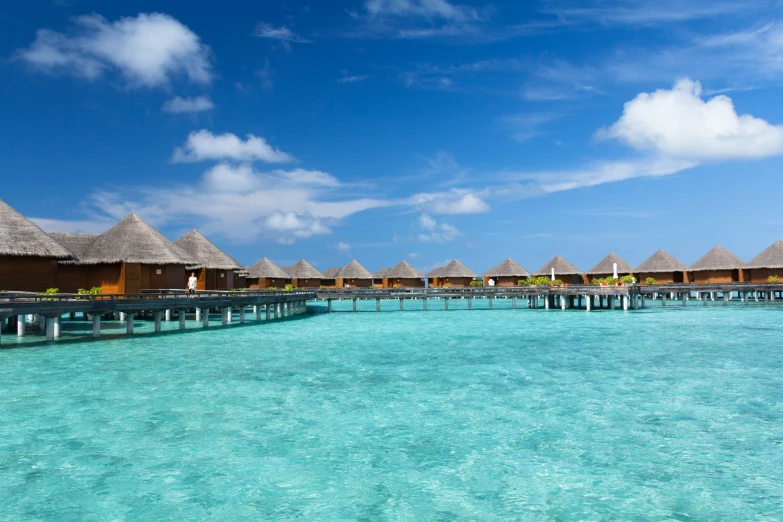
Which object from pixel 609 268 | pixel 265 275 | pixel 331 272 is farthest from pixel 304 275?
pixel 609 268

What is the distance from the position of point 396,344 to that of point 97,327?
13.2m

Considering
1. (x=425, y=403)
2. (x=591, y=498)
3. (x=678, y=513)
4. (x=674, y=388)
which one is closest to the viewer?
(x=678, y=513)

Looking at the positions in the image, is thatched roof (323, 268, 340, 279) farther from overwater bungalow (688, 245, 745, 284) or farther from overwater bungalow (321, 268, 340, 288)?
overwater bungalow (688, 245, 745, 284)

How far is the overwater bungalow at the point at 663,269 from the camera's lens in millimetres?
63781

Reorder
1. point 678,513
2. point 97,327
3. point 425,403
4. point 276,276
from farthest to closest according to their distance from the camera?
point 276,276 → point 97,327 → point 425,403 → point 678,513

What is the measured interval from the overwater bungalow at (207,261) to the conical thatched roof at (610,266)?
4218cm

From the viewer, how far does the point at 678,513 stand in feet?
23.8

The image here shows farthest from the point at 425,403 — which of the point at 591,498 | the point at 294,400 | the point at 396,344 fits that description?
the point at 396,344

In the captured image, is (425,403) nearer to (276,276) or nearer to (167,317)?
(167,317)

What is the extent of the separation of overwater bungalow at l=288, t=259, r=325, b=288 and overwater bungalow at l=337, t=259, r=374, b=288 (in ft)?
9.24

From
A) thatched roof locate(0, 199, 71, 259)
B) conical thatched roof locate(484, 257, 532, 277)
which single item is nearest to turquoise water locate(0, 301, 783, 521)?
thatched roof locate(0, 199, 71, 259)

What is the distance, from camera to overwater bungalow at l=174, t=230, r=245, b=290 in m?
42.4

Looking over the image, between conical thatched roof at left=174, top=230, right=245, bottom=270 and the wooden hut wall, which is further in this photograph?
conical thatched roof at left=174, top=230, right=245, bottom=270

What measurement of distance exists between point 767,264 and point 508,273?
88.9 ft
